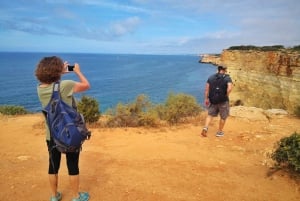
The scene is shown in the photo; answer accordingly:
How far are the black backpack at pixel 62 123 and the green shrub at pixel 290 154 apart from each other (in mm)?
3547

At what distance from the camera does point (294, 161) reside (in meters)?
5.06

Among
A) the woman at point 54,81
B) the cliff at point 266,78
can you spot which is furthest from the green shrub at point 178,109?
the cliff at point 266,78

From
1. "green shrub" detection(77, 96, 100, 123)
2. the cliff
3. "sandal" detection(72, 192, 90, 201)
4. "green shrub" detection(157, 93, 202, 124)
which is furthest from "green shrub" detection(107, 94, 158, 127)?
the cliff

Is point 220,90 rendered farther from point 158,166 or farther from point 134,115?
point 134,115

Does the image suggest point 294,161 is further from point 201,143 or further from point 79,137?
point 79,137

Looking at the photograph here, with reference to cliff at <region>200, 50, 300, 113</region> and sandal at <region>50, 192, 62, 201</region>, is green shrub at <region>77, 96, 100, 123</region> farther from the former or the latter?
cliff at <region>200, 50, 300, 113</region>

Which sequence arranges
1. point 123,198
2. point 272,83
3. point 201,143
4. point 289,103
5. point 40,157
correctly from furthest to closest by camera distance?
point 272,83, point 289,103, point 201,143, point 40,157, point 123,198

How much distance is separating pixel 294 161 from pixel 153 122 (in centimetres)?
487

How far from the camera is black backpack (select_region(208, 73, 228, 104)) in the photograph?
7.56 meters

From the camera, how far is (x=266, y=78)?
28.1 metres

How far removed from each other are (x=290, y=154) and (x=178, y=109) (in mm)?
5884

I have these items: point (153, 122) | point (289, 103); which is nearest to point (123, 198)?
point (153, 122)

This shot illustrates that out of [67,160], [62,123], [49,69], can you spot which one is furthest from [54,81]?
[67,160]

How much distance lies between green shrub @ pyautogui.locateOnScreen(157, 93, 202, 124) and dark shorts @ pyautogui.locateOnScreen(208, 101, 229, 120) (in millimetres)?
2217
